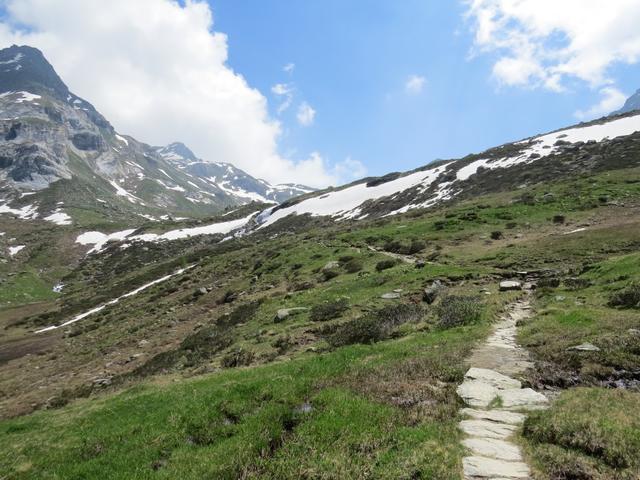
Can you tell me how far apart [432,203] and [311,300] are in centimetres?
6527

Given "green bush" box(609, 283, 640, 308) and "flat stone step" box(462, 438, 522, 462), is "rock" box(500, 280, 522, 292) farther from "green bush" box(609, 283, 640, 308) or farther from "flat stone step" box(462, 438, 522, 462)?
"flat stone step" box(462, 438, 522, 462)

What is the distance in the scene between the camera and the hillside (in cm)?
911

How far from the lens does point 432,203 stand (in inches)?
3580

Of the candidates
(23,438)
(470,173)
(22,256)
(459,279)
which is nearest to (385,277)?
(459,279)

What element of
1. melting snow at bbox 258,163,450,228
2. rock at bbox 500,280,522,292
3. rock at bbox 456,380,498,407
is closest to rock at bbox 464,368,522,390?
rock at bbox 456,380,498,407

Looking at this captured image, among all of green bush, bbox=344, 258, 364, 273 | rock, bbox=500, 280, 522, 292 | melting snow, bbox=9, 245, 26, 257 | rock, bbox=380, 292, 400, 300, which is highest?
melting snow, bbox=9, 245, 26, 257

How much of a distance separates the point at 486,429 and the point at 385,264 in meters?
28.7

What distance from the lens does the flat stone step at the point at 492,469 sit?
7.54 metres

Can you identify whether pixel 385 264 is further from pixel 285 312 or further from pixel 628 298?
pixel 628 298

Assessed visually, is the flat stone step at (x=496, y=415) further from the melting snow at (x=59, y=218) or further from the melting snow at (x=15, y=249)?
→ the melting snow at (x=59, y=218)

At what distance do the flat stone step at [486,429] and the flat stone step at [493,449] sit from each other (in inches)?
9.8

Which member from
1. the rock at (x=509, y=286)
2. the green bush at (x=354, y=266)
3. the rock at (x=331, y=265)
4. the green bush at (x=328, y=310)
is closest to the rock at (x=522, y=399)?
the green bush at (x=328, y=310)

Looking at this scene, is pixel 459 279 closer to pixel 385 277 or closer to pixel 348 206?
pixel 385 277

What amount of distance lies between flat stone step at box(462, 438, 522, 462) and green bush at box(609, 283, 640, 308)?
1351 centimetres
